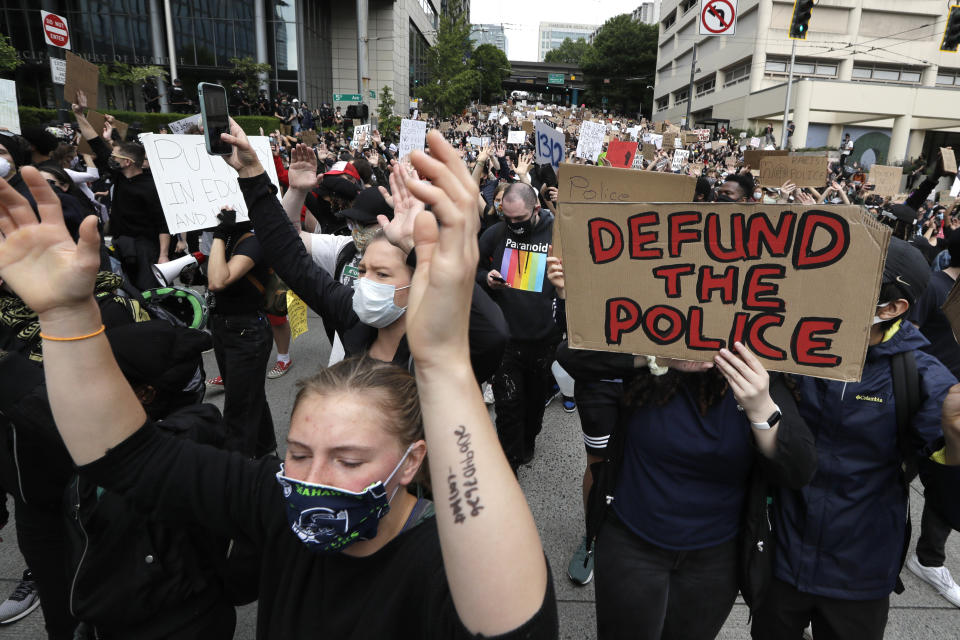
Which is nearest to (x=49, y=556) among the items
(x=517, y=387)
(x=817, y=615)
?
(x=517, y=387)

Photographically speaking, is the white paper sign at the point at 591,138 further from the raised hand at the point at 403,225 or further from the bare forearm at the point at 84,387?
the bare forearm at the point at 84,387

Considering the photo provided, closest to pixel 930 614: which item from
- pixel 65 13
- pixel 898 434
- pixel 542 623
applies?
pixel 898 434

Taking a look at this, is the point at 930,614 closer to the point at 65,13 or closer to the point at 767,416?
the point at 767,416

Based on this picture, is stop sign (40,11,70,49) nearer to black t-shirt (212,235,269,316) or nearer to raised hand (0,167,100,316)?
black t-shirt (212,235,269,316)

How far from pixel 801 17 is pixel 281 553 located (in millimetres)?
15641

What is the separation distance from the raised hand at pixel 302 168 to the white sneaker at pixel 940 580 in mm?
3959

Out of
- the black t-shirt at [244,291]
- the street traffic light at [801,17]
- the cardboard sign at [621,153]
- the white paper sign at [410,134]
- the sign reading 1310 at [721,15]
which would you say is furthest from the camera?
the sign reading 1310 at [721,15]

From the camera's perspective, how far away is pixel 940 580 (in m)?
2.98

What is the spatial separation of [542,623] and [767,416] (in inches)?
42.9

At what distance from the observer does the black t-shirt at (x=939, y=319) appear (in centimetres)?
338

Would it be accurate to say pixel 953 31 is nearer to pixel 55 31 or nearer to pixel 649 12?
pixel 55 31

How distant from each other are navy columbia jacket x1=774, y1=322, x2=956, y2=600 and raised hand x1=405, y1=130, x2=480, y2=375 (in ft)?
5.11

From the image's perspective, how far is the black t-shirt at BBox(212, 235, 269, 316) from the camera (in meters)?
3.61

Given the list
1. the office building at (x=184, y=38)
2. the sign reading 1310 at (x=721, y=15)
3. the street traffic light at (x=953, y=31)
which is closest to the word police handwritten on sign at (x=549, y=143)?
the sign reading 1310 at (x=721, y=15)
